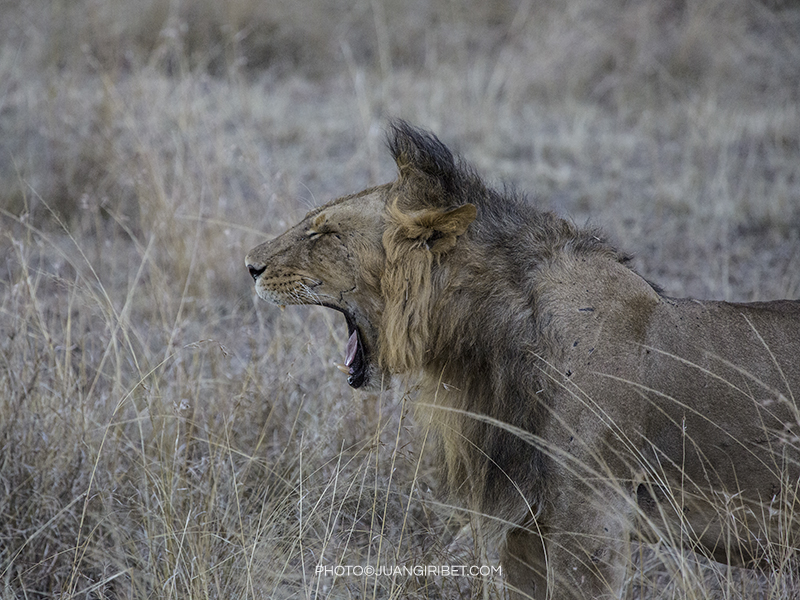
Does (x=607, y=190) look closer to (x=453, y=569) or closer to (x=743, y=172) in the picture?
(x=743, y=172)

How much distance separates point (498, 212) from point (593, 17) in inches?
334

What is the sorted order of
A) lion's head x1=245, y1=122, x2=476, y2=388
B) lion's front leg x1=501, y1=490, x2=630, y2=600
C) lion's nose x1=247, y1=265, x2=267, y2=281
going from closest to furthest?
lion's front leg x1=501, y1=490, x2=630, y2=600 → lion's head x1=245, y1=122, x2=476, y2=388 → lion's nose x1=247, y1=265, x2=267, y2=281

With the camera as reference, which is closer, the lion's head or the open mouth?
the lion's head

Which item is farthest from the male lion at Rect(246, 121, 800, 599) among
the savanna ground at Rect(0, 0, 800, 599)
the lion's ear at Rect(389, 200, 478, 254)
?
the savanna ground at Rect(0, 0, 800, 599)

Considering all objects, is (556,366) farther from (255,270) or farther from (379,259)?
(255,270)

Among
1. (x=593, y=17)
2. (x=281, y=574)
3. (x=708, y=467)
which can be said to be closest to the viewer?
(x=708, y=467)

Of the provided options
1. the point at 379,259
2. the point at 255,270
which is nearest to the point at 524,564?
the point at 379,259

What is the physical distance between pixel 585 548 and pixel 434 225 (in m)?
0.93

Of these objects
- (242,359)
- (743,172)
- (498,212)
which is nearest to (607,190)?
(743,172)

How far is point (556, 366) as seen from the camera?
2.25 m

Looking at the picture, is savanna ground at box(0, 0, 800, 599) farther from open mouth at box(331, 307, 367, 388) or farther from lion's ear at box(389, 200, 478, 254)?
lion's ear at box(389, 200, 478, 254)

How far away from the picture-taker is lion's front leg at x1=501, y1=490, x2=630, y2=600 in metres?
2.20

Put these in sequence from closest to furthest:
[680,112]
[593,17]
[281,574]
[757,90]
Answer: [281,574] → [680,112] → [757,90] → [593,17]

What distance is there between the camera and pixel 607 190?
6.50m
